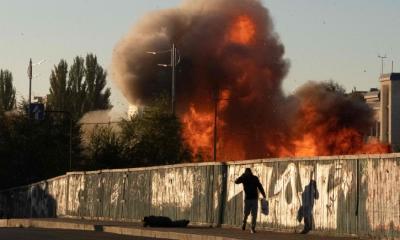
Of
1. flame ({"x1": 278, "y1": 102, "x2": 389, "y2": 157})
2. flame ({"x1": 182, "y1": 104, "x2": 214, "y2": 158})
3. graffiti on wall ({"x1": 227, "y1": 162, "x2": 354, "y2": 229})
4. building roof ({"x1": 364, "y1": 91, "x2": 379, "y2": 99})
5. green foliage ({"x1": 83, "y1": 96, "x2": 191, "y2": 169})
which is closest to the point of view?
graffiti on wall ({"x1": 227, "y1": 162, "x2": 354, "y2": 229})

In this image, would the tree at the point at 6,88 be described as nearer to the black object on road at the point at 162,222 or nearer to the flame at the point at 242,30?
the flame at the point at 242,30

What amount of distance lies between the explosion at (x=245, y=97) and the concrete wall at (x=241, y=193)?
36438 millimetres

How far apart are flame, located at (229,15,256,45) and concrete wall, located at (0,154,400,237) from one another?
3913 cm

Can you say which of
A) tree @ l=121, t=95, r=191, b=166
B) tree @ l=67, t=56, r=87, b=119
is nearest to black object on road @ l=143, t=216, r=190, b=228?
tree @ l=121, t=95, r=191, b=166

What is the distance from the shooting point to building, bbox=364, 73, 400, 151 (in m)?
128

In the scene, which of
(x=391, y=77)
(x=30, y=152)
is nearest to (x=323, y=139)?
(x=30, y=152)

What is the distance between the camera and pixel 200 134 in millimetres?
88375

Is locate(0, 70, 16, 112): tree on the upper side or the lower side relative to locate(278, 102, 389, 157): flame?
upper

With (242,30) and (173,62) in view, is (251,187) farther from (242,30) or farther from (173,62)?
(242,30)

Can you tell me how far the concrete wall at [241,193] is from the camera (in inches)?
969

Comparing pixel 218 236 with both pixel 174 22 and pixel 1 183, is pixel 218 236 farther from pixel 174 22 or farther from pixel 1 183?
pixel 174 22

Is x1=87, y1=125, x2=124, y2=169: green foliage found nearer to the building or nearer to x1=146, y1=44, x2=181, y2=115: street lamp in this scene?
x1=146, y1=44, x2=181, y2=115: street lamp

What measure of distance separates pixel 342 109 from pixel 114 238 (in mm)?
60606

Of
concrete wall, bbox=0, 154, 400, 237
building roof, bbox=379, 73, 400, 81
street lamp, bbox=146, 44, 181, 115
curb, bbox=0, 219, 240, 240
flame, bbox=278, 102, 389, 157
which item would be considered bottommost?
curb, bbox=0, 219, 240, 240
